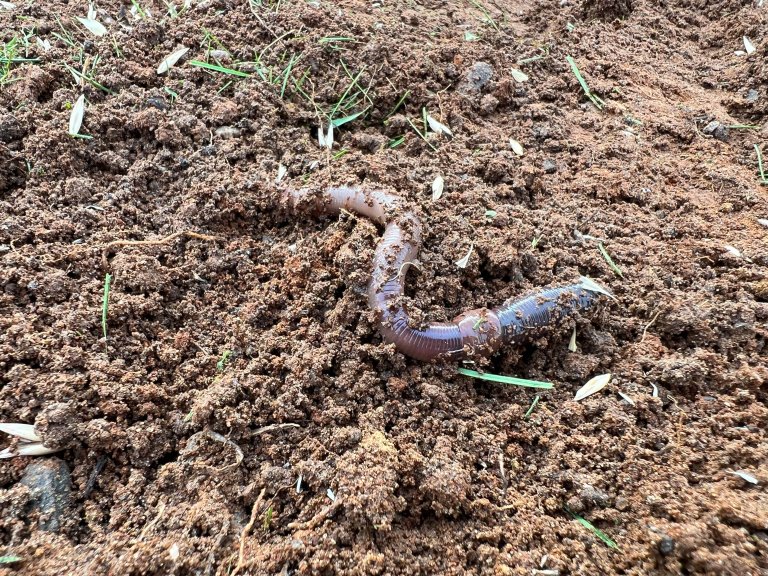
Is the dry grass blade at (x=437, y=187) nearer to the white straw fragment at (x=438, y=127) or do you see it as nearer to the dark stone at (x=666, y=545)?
the white straw fragment at (x=438, y=127)

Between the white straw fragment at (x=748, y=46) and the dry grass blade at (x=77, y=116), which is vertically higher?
the white straw fragment at (x=748, y=46)

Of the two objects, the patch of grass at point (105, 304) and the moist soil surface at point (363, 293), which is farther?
the patch of grass at point (105, 304)

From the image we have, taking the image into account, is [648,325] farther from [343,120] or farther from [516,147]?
[343,120]

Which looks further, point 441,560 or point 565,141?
point 565,141

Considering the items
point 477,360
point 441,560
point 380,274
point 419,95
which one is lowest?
point 441,560

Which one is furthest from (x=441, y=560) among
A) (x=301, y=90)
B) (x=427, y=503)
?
(x=301, y=90)

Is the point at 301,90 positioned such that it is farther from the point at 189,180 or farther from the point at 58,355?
the point at 58,355

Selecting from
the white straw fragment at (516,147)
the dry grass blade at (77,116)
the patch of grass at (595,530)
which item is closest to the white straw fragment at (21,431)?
the dry grass blade at (77,116)
